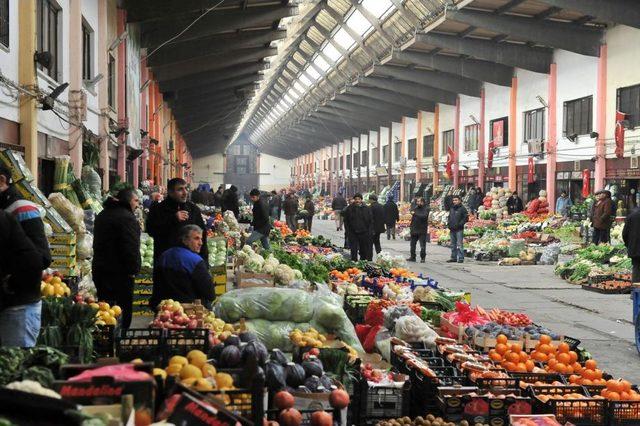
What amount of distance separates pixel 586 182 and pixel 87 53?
14.9 metres

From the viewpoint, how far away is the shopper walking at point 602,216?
57.6 ft

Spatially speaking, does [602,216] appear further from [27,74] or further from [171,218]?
[27,74]

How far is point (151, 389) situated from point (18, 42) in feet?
24.1

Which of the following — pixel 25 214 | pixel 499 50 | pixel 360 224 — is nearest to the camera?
pixel 25 214

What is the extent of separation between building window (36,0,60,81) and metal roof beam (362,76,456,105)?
25.3m

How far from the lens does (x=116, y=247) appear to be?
6789mm

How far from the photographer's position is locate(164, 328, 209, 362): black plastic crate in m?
4.54

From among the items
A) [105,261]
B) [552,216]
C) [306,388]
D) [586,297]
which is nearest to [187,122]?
[552,216]

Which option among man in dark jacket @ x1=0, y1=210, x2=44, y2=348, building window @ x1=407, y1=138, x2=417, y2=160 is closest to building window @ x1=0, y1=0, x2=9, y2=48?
man in dark jacket @ x1=0, y1=210, x2=44, y2=348

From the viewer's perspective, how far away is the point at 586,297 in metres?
13.2

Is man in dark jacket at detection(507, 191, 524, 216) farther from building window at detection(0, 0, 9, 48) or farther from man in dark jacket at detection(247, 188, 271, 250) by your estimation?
building window at detection(0, 0, 9, 48)

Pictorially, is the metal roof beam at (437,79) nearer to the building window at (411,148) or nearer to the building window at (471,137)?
the building window at (471,137)

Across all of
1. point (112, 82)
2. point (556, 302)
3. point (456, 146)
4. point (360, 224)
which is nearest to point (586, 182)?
point (360, 224)

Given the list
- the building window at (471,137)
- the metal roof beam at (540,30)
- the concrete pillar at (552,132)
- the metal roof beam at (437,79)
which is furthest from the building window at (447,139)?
the metal roof beam at (540,30)
